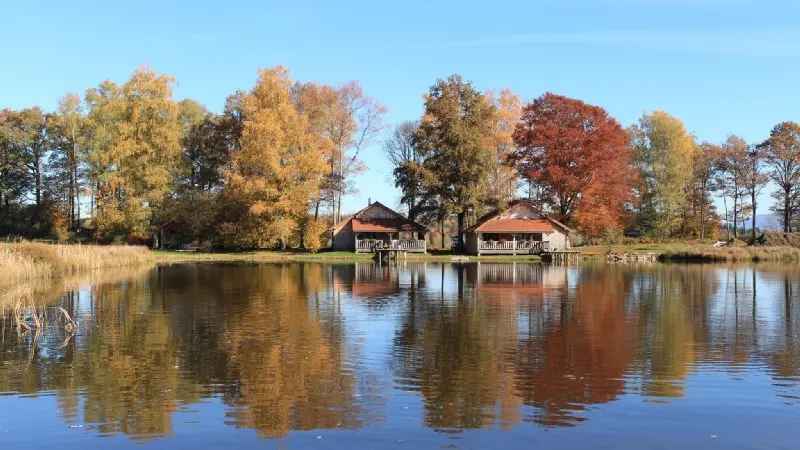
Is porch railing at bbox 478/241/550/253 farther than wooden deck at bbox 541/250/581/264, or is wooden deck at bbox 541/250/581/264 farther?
porch railing at bbox 478/241/550/253

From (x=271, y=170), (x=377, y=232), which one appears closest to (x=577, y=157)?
(x=377, y=232)

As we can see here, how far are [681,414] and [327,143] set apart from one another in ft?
173

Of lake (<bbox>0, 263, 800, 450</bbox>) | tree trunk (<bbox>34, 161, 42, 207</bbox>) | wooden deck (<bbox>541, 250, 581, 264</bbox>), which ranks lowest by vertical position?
lake (<bbox>0, 263, 800, 450</bbox>)

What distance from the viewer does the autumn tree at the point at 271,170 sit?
2247 inches

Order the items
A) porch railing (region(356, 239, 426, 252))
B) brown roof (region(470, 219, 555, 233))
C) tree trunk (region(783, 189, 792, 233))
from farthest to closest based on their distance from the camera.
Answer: tree trunk (region(783, 189, 792, 233))
porch railing (region(356, 239, 426, 252))
brown roof (region(470, 219, 555, 233))

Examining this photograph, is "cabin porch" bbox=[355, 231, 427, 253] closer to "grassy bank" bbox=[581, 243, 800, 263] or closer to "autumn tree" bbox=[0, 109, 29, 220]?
"grassy bank" bbox=[581, 243, 800, 263]

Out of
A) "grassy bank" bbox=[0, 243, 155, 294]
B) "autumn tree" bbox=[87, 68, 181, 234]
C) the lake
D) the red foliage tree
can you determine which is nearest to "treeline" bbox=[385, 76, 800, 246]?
the red foliage tree

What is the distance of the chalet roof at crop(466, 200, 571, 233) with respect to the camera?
59656 millimetres

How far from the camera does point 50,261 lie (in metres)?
32.5

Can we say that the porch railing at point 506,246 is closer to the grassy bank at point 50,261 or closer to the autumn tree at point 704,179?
the autumn tree at point 704,179

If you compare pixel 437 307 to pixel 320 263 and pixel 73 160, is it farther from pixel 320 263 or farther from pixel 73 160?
pixel 73 160

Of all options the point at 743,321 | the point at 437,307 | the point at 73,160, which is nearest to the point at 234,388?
the point at 437,307

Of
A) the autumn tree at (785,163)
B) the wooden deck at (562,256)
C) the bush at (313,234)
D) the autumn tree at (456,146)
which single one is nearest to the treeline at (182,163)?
the bush at (313,234)

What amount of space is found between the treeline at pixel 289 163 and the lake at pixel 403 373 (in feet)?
107
